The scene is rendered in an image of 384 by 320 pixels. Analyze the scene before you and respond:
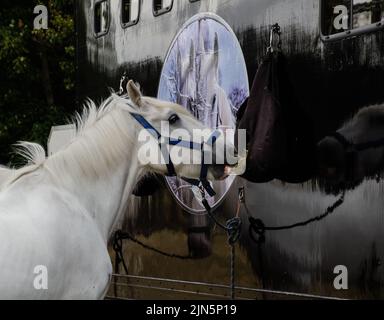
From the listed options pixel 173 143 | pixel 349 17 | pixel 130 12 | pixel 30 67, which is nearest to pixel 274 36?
pixel 349 17

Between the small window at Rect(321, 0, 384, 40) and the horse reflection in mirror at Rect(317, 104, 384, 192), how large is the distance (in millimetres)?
509

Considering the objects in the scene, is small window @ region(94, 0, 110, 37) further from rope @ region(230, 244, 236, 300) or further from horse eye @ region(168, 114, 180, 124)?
horse eye @ region(168, 114, 180, 124)

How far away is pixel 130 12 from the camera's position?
27.3 feet

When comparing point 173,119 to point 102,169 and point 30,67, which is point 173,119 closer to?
point 102,169

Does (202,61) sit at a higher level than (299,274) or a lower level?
higher

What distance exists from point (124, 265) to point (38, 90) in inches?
427

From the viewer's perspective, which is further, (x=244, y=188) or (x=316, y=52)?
(x=244, y=188)

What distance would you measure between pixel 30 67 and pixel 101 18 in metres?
8.51

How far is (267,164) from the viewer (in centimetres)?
586

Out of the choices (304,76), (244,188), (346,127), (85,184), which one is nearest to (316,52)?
(304,76)
